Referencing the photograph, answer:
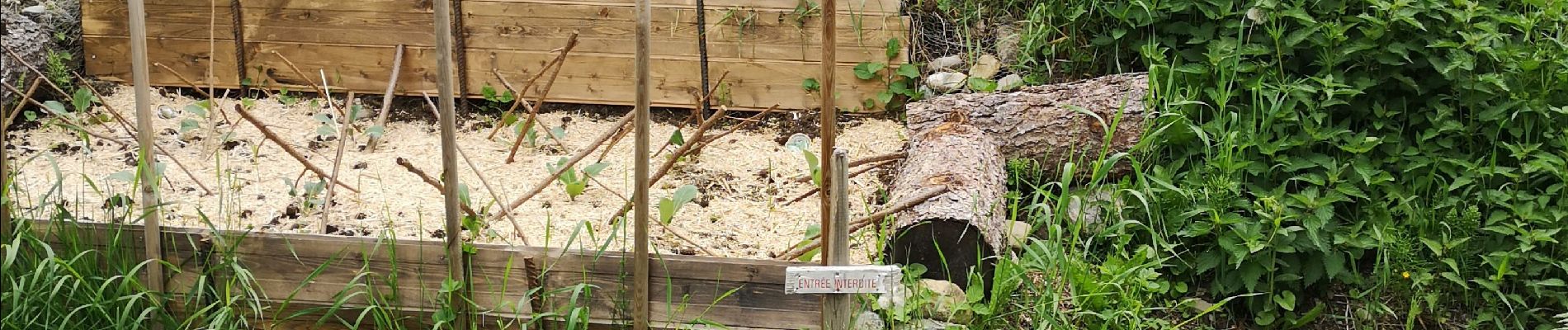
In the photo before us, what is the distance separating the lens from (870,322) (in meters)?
2.90

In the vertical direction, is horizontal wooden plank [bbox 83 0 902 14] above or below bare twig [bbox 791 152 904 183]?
above

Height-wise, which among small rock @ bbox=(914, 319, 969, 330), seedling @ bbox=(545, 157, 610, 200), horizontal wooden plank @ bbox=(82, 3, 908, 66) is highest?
horizontal wooden plank @ bbox=(82, 3, 908, 66)

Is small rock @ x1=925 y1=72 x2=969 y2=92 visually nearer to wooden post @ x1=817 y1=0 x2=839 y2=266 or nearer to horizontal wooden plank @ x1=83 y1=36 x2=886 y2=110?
horizontal wooden plank @ x1=83 y1=36 x2=886 y2=110

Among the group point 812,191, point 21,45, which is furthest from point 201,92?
point 812,191

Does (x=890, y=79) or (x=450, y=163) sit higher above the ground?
(x=450, y=163)

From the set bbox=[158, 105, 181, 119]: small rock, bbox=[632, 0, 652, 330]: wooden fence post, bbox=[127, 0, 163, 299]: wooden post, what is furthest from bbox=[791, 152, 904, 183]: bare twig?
bbox=[158, 105, 181, 119]: small rock

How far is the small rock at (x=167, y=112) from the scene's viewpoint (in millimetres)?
4430

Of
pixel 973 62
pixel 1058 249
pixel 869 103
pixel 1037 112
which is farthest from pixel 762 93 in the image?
pixel 1058 249

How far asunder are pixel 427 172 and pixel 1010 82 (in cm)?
202

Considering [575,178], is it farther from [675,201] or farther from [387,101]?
[387,101]

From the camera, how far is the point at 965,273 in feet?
10.2

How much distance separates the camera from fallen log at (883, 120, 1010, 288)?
307cm

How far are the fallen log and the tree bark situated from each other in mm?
301

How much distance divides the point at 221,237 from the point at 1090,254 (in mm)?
2229
